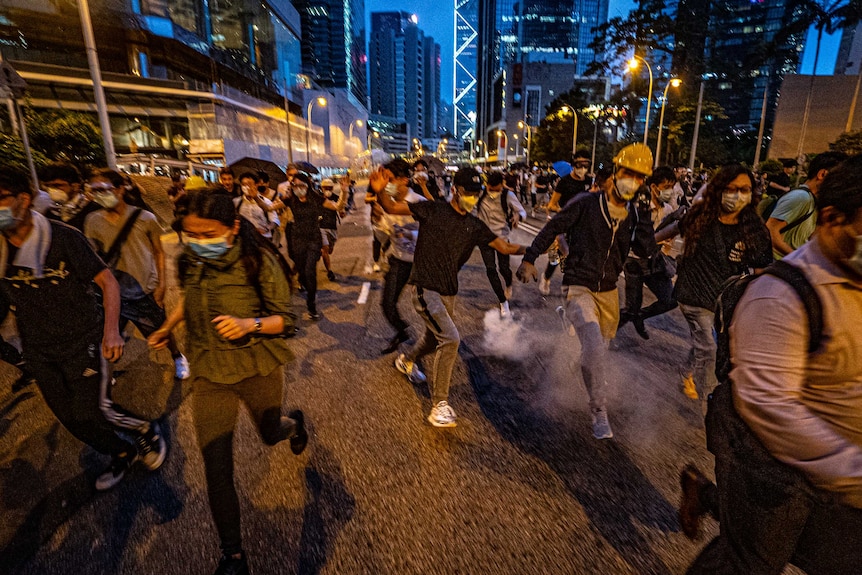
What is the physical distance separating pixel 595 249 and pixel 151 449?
10.9 feet

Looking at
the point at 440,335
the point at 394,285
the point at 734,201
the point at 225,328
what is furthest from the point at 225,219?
the point at 734,201

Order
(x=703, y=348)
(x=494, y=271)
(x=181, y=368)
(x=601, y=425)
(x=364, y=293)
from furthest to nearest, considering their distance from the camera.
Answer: (x=364, y=293) → (x=494, y=271) → (x=181, y=368) → (x=703, y=348) → (x=601, y=425)

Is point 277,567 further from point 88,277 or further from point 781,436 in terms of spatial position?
point 781,436

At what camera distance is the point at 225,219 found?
2227 millimetres

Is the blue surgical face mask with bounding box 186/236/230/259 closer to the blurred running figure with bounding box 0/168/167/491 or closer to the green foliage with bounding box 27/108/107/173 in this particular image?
the blurred running figure with bounding box 0/168/167/491

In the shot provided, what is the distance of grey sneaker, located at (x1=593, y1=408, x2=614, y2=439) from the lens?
3.38 m

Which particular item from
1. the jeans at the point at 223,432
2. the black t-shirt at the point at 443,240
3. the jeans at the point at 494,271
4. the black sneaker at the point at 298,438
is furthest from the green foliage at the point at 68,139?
the jeans at the point at 223,432

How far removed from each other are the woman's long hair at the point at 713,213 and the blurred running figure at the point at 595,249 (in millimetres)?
565

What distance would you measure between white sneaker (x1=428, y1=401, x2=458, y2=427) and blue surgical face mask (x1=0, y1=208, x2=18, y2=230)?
2.85m

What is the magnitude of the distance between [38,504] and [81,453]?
0.57m

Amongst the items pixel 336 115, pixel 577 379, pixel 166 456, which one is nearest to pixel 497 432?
pixel 577 379

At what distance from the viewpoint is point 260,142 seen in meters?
59.0

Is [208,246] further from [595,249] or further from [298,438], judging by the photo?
[595,249]

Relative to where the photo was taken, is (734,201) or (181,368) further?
(181,368)
